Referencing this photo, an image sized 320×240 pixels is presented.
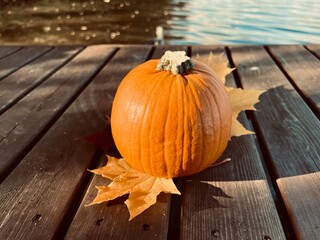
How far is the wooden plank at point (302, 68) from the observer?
1.88m

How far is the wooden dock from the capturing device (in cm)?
106

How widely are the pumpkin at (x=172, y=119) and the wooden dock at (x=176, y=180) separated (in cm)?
10

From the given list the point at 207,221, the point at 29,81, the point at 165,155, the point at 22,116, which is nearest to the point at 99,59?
the point at 29,81

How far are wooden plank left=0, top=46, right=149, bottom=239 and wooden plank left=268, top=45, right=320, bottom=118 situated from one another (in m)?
0.94

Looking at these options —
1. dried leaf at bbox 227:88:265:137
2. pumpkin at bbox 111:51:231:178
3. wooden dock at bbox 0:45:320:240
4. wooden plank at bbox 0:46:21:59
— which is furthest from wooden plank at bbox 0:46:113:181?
dried leaf at bbox 227:88:265:137

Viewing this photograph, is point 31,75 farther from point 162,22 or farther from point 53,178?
point 162,22

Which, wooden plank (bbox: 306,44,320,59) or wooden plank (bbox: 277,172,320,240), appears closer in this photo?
wooden plank (bbox: 277,172,320,240)

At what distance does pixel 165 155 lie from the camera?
1190 millimetres

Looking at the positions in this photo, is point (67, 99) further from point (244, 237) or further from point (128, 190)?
point (244, 237)

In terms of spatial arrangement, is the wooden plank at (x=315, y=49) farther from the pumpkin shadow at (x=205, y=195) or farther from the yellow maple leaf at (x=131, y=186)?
the pumpkin shadow at (x=205, y=195)

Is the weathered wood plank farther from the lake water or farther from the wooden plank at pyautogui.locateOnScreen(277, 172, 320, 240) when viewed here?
the lake water

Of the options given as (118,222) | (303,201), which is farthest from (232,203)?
(118,222)

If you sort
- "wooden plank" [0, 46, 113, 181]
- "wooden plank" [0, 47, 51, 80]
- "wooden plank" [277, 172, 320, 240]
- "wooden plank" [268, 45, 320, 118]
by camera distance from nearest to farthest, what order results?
"wooden plank" [277, 172, 320, 240], "wooden plank" [0, 46, 113, 181], "wooden plank" [268, 45, 320, 118], "wooden plank" [0, 47, 51, 80]

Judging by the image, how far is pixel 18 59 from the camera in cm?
260
